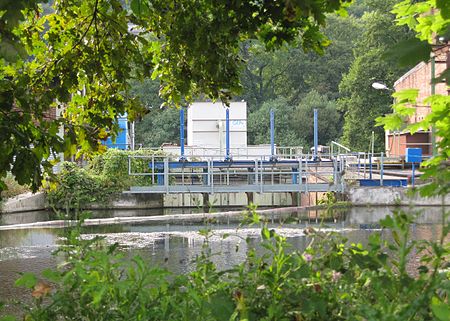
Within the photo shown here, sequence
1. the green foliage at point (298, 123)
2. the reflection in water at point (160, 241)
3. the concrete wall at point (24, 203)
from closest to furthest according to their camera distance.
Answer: the reflection in water at point (160, 241)
the concrete wall at point (24, 203)
the green foliage at point (298, 123)

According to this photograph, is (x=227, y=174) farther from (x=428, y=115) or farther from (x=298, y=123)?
(x=298, y=123)

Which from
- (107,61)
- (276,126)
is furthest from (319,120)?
(107,61)

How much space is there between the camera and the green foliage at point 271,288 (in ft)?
7.40

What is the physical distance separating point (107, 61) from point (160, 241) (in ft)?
33.5

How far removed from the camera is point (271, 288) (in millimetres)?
A: 2539

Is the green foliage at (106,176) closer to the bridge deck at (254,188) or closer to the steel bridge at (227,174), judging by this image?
the steel bridge at (227,174)

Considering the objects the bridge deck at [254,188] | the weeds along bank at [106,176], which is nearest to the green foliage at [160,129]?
the weeds along bank at [106,176]

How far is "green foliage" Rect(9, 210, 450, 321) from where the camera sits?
2.26 m

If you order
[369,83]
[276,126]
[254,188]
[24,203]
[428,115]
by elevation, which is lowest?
[24,203]

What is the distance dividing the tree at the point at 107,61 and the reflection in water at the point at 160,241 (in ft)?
14.4

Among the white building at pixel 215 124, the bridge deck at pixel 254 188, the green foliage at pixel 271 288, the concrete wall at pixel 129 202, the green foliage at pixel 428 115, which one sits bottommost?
the concrete wall at pixel 129 202

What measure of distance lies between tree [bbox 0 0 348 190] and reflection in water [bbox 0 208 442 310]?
438 cm

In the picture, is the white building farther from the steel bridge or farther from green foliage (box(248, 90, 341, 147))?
green foliage (box(248, 90, 341, 147))

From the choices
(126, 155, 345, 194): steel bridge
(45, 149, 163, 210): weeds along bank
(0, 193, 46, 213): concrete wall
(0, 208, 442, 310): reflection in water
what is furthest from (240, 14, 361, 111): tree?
(0, 208, 442, 310): reflection in water
